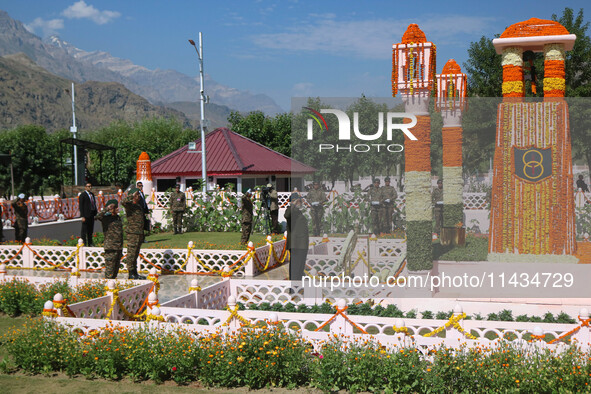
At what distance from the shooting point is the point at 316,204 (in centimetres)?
1266

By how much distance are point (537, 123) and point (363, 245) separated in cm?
458

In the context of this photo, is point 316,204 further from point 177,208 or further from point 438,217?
point 177,208

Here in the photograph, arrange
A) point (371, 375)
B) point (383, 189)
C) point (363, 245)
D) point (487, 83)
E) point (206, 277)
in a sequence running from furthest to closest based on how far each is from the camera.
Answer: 1. point (487, 83)
2. point (383, 189)
3. point (206, 277)
4. point (363, 245)
5. point (371, 375)

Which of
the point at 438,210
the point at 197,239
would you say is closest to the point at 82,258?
the point at 197,239

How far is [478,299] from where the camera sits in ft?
32.9

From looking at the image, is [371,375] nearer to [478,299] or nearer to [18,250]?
[478,299]

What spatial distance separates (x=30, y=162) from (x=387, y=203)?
44401 mm

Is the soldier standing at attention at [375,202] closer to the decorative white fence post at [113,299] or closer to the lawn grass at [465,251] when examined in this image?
the lawn grass at [465,251]

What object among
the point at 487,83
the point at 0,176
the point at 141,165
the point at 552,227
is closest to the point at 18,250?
the point at 141,165

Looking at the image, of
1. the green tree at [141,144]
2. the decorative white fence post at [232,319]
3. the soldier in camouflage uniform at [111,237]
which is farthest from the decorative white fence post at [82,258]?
the green tree at [141,144]

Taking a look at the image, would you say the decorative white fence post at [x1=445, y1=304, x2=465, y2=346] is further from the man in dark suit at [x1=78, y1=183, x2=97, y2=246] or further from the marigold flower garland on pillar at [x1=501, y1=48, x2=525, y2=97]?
the man in dark suit at [x1=78, y1=183, x2=97, y2=246]

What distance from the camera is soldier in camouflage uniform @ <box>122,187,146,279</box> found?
1155 cm

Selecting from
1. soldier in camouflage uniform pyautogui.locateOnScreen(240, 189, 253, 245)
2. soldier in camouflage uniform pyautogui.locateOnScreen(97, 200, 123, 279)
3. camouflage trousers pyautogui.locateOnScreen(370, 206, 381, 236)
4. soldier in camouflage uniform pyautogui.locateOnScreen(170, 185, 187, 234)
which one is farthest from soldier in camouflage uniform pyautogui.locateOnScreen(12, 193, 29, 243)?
camouflage trousers pyautogui.locateOnScreen(370, 206, 381, 236)

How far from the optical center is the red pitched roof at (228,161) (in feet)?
86.0
